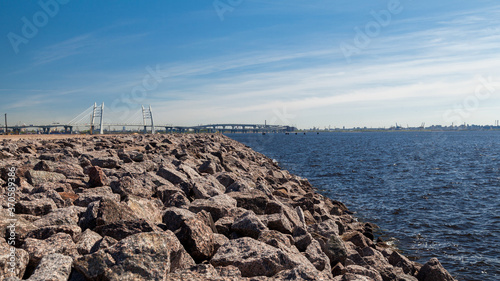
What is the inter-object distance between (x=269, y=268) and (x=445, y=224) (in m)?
11.2

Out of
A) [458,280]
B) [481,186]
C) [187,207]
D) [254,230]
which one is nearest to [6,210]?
[187,207]

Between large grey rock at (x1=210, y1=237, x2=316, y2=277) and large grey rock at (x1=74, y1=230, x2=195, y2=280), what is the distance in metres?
0.91

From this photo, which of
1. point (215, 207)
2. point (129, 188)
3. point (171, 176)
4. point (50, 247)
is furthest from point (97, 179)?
point (50, 247)

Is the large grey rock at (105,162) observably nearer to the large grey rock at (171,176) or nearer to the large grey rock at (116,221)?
the large grey rock at (171,176)

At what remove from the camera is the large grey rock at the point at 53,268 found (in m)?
3.34

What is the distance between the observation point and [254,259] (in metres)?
4.32

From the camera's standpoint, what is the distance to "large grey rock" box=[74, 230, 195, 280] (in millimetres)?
3434

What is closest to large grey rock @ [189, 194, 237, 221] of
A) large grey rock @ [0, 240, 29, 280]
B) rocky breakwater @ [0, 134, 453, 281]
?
rocky breakwater @ [0, 134, 453, 281]

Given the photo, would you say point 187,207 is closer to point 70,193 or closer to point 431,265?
point 70,193

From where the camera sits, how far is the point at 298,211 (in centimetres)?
856

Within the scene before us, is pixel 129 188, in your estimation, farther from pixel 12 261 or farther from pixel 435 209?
pixel 435 209

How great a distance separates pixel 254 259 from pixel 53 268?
2.15 m

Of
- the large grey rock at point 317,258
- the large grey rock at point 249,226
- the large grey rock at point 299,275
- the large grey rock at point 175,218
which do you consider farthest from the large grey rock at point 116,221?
the large grey rock at point 317,258

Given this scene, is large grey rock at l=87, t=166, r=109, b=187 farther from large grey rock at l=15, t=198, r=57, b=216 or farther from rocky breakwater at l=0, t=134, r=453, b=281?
large grey rock at l=15, t=198, r=57, b=216
